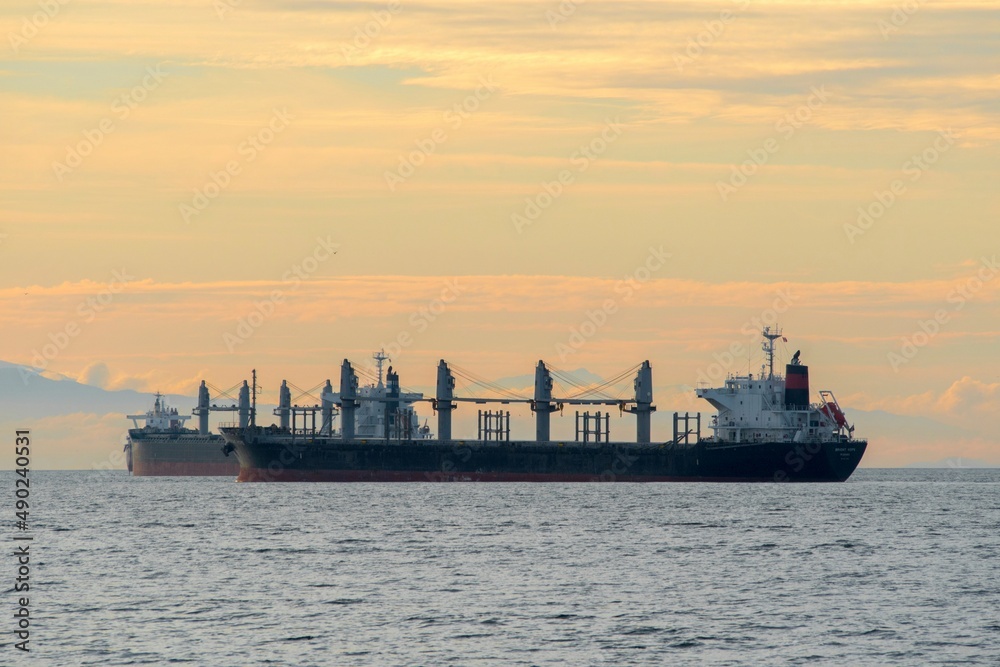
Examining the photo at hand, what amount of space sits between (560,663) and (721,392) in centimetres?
8165

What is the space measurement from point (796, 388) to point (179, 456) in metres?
98.2

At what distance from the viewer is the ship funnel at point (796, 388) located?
10719cm

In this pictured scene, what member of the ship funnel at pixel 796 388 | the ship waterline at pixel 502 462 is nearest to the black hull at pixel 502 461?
the ship waterline at pixel 502 462

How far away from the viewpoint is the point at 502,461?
11300 cm

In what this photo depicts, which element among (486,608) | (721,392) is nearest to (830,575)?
(486,608)

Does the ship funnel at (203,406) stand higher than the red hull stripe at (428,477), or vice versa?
the ship funnel at (203,406)

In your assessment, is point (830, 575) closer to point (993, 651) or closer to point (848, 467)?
point (993, 651)

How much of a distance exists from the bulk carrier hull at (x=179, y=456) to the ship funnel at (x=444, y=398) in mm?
57519

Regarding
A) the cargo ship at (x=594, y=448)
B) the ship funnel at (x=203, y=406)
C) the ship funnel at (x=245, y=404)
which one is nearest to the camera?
the cargo ship at (x=594, y=448)

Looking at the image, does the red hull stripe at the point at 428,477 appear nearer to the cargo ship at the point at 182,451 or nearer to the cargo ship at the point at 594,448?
the cargo ship at the point at 594,448

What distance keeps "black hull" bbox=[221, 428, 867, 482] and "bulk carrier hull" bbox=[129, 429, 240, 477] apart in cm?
5785

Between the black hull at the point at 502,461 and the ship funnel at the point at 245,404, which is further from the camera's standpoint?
the ship funnel at the point at 245,404

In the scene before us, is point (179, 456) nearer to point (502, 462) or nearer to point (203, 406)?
point (203, 406)

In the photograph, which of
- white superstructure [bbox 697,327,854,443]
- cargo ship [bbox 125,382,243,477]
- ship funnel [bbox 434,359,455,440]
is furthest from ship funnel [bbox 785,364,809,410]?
cargo ship [bbox 125,382,243,477]
